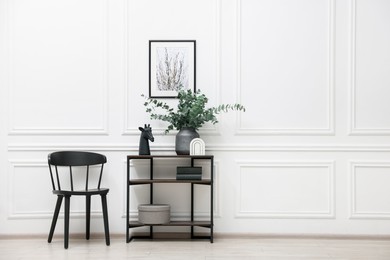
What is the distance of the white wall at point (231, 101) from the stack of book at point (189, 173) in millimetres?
326

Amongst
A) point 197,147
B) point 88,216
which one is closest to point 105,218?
point 88,216

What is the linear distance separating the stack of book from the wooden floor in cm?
55

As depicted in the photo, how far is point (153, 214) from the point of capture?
188 inches

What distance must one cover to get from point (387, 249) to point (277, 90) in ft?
5.34

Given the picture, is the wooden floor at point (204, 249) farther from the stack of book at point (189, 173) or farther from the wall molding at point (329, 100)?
the wall molding at point (329, 100)

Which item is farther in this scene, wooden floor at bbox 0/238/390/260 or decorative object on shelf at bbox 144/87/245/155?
decorative object on shelf at bbox 144/87/245/155

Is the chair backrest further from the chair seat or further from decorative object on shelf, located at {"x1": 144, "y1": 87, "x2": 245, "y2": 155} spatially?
decorative object on shelf, located at {"x1": 144, "y1": 87, "x2": 245, "y2": 155}

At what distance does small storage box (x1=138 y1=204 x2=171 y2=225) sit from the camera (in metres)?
4.78

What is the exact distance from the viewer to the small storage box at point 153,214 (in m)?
4.78

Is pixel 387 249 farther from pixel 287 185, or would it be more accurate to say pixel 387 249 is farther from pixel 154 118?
pixel 154 118

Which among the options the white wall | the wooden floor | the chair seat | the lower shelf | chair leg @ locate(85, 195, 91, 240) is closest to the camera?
the wooden floor

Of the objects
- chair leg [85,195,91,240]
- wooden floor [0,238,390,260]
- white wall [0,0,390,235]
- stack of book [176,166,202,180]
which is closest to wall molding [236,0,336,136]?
white wall [0,0,390,235]

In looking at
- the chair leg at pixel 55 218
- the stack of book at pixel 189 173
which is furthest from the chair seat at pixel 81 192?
the stack of book at pixel 189 173

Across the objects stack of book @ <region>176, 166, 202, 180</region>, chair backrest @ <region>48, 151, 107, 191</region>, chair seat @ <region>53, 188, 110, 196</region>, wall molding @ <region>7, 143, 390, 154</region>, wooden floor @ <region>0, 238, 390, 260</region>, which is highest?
wall molding @ <region>7, 143, 390, 154</region>
